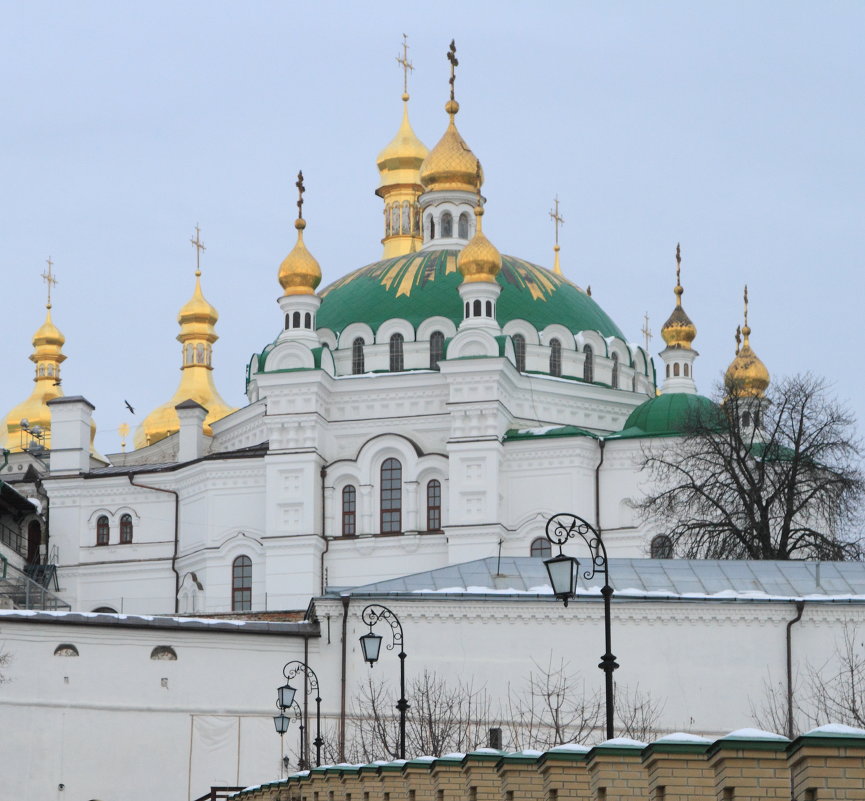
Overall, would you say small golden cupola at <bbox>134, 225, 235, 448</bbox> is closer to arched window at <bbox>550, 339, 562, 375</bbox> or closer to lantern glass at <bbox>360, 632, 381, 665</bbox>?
arched window at <bbox>550, 339, 562, 375</bbox>

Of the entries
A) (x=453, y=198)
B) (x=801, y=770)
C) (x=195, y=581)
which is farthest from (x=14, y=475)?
(x=801, y=770)

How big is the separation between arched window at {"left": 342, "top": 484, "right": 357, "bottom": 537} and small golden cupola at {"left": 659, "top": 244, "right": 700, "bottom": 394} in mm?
9412

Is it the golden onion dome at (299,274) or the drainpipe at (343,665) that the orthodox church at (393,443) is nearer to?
the golden onion dome at (299,274)

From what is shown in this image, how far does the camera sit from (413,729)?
104 feet

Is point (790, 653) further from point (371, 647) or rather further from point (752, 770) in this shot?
point (752, 770)

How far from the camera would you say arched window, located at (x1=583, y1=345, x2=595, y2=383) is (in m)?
56.8

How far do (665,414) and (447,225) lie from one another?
35.6ft

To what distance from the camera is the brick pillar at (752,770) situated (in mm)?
9977

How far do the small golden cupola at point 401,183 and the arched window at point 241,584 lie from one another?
15246 millimetres

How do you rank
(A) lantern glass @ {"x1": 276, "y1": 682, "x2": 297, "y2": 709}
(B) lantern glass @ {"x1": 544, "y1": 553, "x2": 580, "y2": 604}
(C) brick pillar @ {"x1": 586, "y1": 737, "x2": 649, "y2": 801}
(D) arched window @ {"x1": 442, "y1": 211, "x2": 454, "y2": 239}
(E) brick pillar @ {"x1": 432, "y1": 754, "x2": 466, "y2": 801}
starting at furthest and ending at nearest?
(D) arched window @ {"x1": 442, "y1": 211, "x2": 454, "y2": 239}
(A) lantern glass @ {"x1": 276, "y1": 682, "x2": 297, "y2": 709}
(B) lantern glass @ {"x1": 544, "y1": 553, "x2": 580, "y2": 604}
(E) brick pillar @ {"x1": 432, "y1": 754, "x2": 466, "y2": 801}
(C) brick pillar @ {"x1": 586, "y1": 737, "x2": 649, "y2": 801}

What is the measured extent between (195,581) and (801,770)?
44.9 meters

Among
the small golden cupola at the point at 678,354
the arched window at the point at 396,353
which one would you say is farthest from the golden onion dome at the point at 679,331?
the arched window at the point at 396,353

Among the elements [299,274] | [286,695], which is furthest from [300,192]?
[286,695]

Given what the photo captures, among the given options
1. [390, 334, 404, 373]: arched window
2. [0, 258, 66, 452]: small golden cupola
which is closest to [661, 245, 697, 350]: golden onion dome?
[390, 334, 404, 373]: arched window
